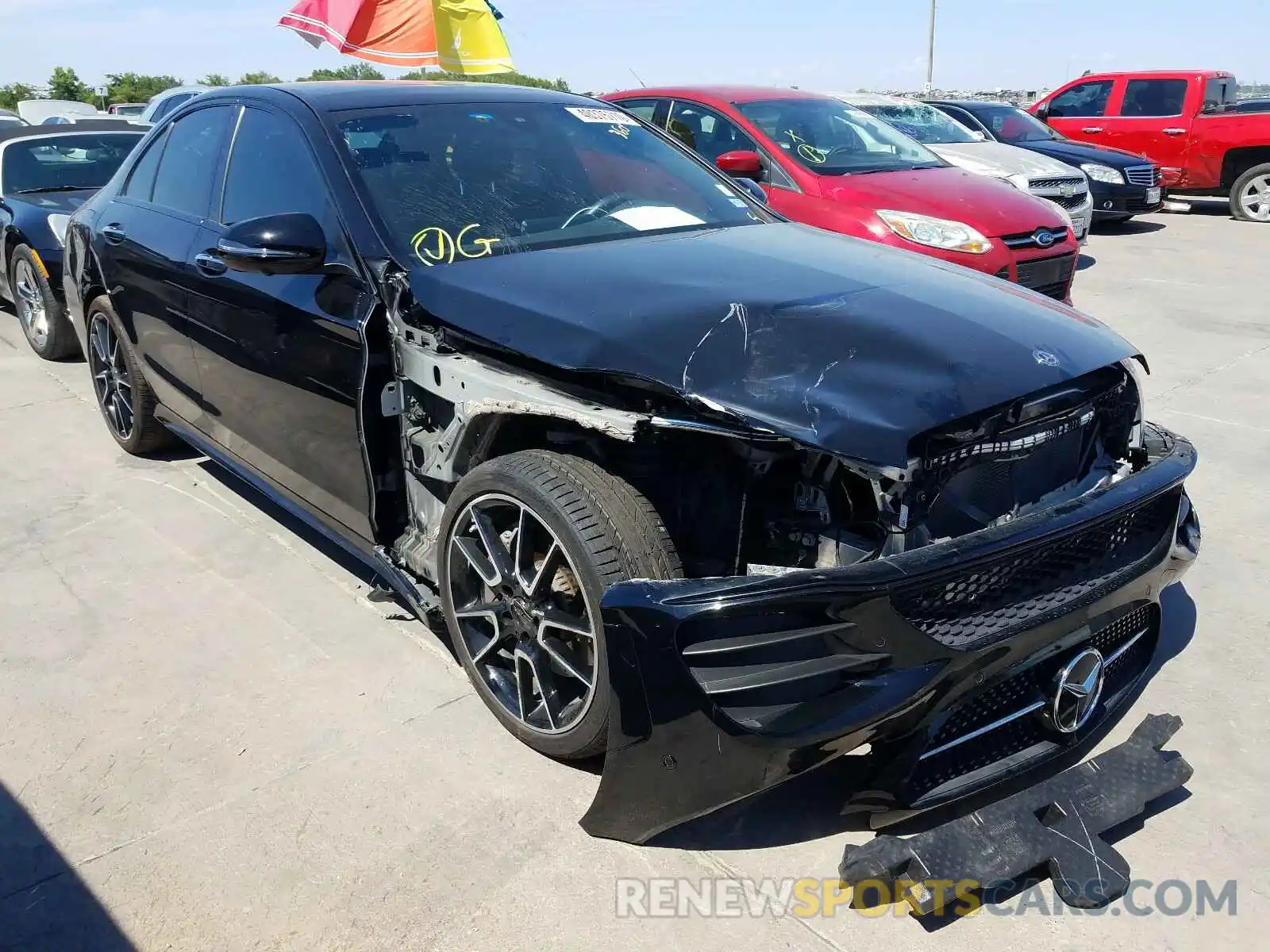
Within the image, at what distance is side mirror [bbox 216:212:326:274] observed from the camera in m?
2.89

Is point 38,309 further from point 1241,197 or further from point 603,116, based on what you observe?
point 1241,197

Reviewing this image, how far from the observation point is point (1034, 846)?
226 cm

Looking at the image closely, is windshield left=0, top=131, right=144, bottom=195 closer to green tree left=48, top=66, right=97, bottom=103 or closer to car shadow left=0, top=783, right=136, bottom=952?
car shadow left=0, top=783, right=136, bottom=952

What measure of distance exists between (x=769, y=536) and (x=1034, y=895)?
0.95m

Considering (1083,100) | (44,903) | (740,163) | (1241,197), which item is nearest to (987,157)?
(1241,197)

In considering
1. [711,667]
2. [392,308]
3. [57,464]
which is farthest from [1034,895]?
[57,464]

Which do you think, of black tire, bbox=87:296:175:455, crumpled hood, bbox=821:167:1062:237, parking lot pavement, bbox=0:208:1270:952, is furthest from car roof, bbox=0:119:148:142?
crumpled hood, bbox=821:167:1062:237

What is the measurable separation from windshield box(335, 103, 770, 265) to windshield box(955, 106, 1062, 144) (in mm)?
9893

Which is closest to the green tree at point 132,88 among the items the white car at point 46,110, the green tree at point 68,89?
the green tree at point 68,89

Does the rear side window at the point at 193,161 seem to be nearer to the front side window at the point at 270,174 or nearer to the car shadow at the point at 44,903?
the front side window at the point at 270,174

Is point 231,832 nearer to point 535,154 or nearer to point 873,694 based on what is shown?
point 873,694

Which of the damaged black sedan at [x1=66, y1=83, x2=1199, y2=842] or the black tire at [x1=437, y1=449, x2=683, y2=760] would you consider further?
the black tire at [x1=437, y1=449, x2=683, y2=760]

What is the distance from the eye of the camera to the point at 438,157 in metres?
3.20

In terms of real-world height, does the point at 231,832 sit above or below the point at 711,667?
below
